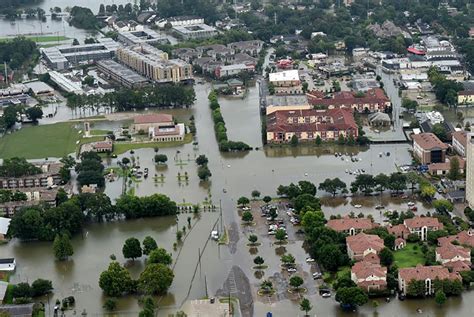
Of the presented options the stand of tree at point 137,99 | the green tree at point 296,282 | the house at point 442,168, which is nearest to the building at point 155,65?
the stand of tree at point 137,99

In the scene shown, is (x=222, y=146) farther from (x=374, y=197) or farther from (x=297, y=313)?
(x=297, y=313)

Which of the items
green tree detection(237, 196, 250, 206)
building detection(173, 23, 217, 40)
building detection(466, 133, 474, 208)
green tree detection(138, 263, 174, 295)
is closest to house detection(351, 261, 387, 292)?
green tree detection(138, 263, 174, 295)

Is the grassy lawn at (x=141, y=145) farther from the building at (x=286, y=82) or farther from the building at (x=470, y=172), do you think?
the building at (x=470, y=172)

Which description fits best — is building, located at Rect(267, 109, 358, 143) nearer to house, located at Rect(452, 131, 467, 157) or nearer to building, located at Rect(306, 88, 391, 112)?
building, located at Rect(306, 88, 391, 112)

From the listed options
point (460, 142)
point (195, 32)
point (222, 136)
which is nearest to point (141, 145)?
point (222, 136)

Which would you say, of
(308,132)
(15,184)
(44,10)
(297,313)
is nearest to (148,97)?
(308,132)

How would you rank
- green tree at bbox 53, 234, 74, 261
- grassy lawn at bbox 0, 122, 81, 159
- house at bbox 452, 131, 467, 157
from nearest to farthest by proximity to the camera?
green tree at bbox 53, 234, 74, 261 → house at bbox 452, 131, 467, 157 → grassy lawn at bbox 0, 122, 81, 159
